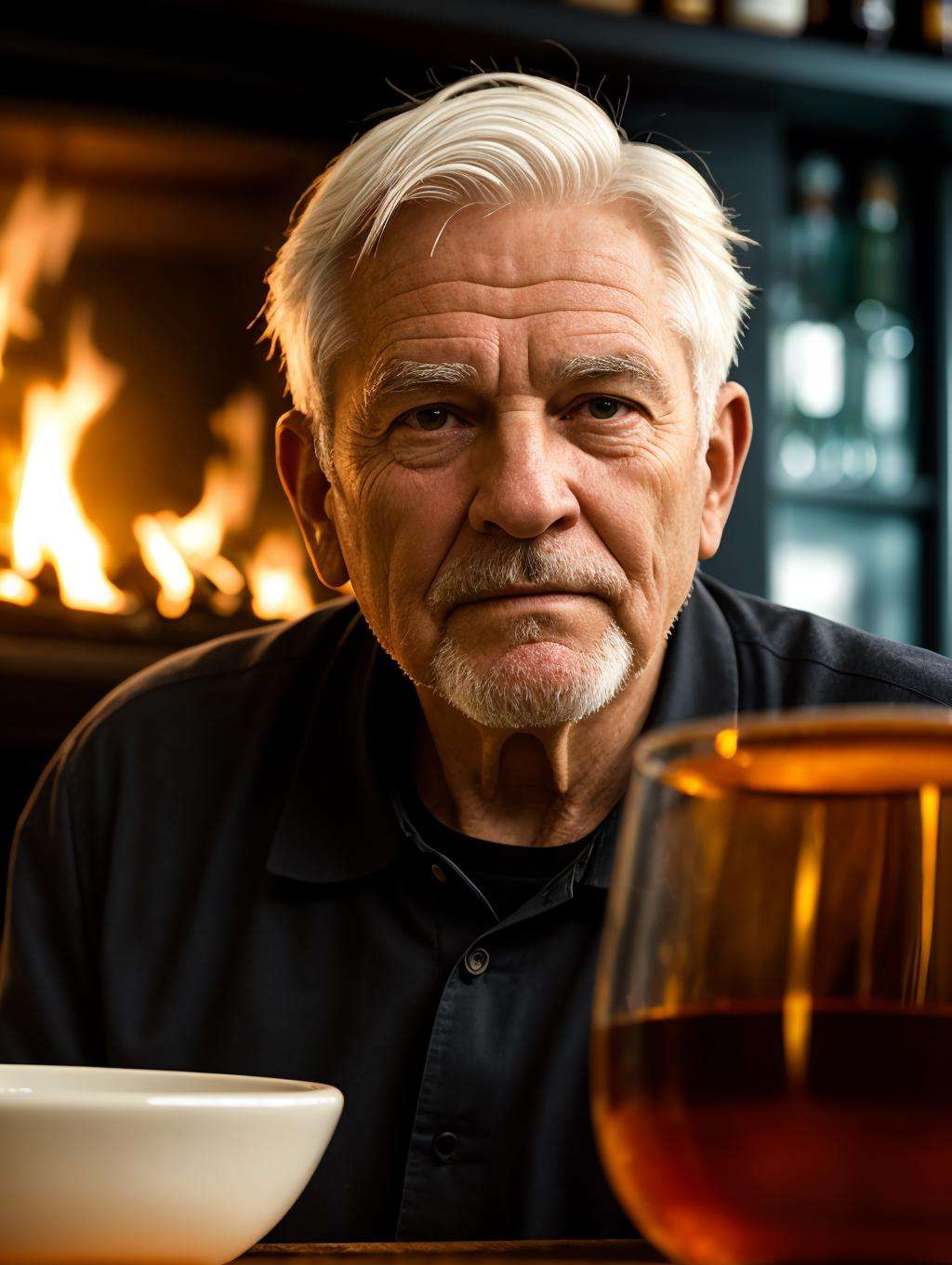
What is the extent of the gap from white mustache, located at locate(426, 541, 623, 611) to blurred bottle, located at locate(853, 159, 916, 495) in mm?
1455

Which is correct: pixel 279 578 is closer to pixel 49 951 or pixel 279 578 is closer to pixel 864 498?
pixel 864 498

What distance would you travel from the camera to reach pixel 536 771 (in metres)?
1.30

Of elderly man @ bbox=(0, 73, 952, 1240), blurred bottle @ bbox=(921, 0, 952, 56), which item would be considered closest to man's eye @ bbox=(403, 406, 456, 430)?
elderly man @ bbox=(0, 73, 952, 1240)

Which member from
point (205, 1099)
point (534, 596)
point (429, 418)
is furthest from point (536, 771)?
point (205, 1099)

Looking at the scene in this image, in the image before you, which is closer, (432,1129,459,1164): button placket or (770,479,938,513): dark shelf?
(432,1129,459,1164): button placket

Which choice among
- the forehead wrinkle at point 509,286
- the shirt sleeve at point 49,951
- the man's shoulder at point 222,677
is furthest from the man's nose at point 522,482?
the shirt sleeve at point 49,951

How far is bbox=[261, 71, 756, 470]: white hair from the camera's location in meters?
1.25

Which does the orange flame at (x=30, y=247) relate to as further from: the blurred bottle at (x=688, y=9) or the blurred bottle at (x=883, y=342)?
the blurred bottle at (x=883, y=342)

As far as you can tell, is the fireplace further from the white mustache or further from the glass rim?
the glass rim

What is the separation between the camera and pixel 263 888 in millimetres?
1275

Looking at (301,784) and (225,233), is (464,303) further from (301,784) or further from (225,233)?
(225,233)

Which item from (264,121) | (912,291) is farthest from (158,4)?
(912,291)

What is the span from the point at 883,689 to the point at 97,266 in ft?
5.07

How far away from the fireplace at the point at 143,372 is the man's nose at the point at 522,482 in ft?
3.92
